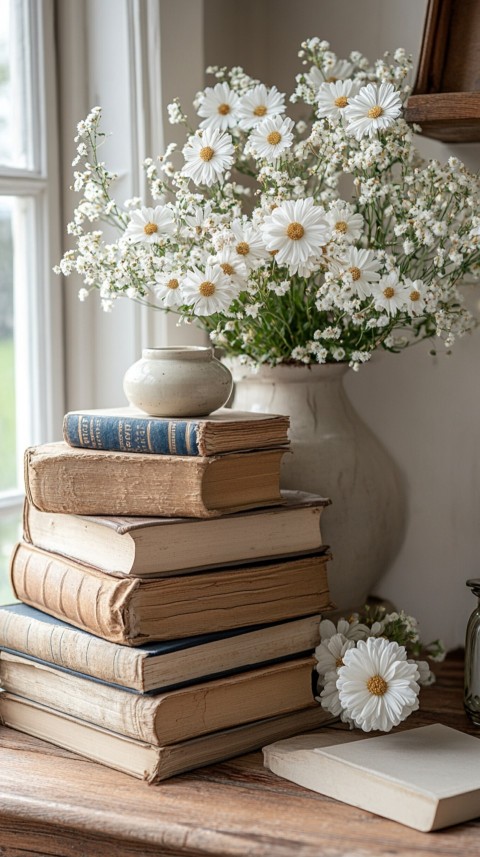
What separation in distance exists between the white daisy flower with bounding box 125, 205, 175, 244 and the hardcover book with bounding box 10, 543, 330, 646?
1.23 feet

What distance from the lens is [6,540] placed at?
1373 millimetres

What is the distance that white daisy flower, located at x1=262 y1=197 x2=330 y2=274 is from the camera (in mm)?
1081

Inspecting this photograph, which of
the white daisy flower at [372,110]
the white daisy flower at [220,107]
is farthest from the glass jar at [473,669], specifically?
the white daisy flower at [220,107]

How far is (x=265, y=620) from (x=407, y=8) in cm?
87

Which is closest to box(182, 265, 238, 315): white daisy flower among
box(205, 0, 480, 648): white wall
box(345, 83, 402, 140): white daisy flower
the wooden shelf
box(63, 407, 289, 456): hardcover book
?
box(63, 407, 289, 456): hardcover book

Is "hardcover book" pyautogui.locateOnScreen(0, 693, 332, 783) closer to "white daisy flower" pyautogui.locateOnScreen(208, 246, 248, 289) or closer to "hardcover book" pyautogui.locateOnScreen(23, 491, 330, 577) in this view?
"hardcover book" pyautogui.locateOnScreen(23, 491, 330, 577)

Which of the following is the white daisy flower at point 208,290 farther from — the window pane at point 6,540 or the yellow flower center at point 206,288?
the window pane at point 6,540

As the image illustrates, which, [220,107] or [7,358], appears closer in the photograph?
[220,107]

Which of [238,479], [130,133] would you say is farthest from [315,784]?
[130,133]

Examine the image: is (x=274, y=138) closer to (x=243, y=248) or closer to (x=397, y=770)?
(x=243, y=248)

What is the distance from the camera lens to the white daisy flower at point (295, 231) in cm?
108

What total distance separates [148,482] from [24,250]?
46 centimetres

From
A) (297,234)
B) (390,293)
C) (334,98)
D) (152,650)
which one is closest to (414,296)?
(390,293)

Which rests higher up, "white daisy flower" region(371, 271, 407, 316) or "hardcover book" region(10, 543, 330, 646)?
"white daisy flower" region(371, 271, 407, 316)
